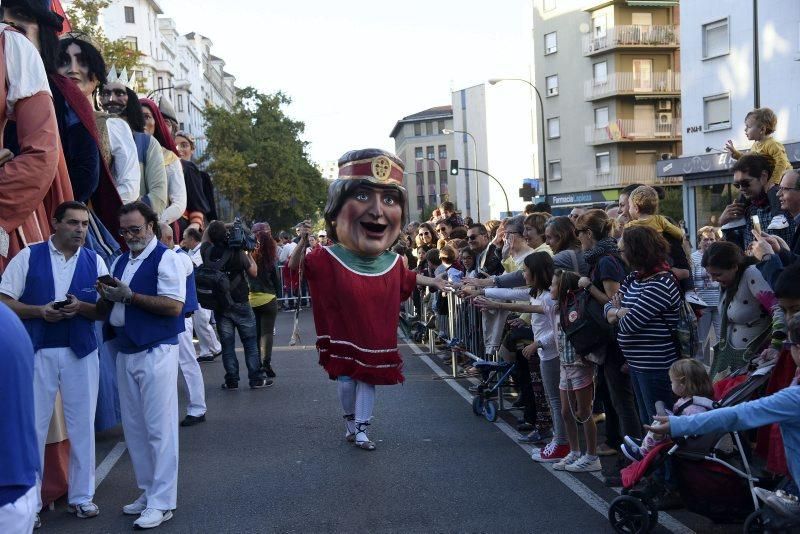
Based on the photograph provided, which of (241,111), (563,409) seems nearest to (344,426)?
(563,409)

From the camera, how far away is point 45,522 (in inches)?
246

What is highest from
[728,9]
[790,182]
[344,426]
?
[728,9]

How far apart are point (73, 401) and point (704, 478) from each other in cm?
382

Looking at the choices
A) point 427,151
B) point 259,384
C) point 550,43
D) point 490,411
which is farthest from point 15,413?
point 427,151

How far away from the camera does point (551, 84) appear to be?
177 feet

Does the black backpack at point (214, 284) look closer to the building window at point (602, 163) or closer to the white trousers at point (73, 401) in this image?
the white trousers at point (73, 401)

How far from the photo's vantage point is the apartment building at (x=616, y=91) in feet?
163

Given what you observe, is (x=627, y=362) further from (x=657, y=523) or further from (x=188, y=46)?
(x=188, y=46)

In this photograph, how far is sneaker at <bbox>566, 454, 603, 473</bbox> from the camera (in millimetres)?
7117

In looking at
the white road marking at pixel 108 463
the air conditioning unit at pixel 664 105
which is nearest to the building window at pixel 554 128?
the air conditioning unit at pixel 664 105

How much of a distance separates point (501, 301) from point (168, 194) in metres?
4.52

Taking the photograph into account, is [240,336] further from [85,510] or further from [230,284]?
[85,510]

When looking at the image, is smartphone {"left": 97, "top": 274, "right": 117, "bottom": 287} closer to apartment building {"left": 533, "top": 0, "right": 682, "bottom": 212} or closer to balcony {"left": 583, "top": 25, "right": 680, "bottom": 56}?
apartment building {"left": 533, "top": 0, "right": 682, "bottom": 212}

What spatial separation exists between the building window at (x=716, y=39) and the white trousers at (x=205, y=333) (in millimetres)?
26518
